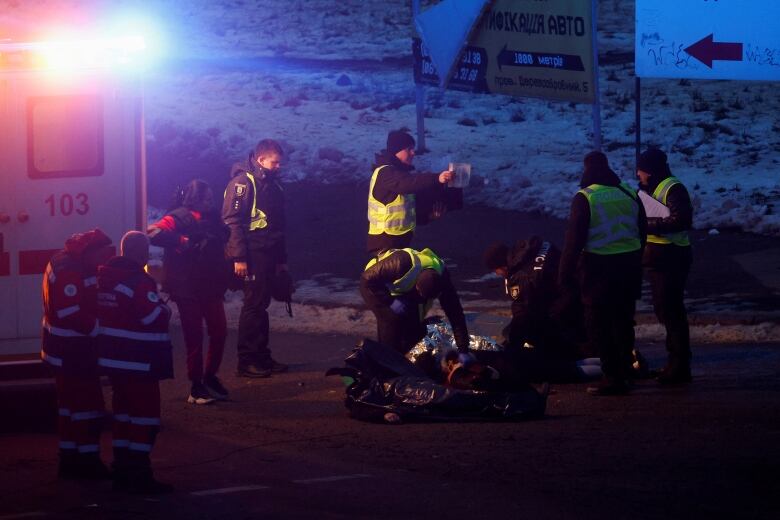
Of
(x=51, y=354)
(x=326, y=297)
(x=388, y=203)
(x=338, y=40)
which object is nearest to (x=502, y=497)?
(x=51, y=354)

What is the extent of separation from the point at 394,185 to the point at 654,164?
2.01 meters

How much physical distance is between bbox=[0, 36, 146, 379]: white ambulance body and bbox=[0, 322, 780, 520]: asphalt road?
0.97 metres

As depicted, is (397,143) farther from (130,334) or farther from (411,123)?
(411,123)

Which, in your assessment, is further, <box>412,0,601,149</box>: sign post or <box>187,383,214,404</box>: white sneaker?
<box>412,0,601,149</box>: sign post

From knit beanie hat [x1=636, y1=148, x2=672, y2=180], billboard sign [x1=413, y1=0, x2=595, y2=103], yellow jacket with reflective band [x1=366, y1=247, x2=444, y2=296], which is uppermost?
billboard sign [x1=413, y1=0, x2=595, y2=103]

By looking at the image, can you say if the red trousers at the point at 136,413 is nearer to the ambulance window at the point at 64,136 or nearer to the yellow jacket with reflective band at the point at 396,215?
the ambulance window at the point at 64,136

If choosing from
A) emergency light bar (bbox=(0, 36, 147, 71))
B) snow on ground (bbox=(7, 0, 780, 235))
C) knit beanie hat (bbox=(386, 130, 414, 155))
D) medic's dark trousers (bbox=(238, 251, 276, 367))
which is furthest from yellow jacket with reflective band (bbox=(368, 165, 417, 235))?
snow on ground (bbox=(7, 0, 780, 235))

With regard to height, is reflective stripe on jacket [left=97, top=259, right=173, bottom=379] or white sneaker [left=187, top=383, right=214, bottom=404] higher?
reflective stripe on jacket [left=97, top=259, right=173, bottom=379]

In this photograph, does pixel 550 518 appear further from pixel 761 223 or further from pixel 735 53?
pixel 761 223

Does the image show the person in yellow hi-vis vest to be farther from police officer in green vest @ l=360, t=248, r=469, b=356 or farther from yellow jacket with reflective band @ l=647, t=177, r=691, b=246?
yellow jacket with reflective band @ l=647, t=177, r=691, b=246

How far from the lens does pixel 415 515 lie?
6473 millimetres

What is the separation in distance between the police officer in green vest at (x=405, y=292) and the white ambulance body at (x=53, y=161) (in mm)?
1725

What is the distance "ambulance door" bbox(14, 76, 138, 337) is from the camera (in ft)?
30.0

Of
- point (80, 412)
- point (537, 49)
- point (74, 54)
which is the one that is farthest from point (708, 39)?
point (80, 412)
